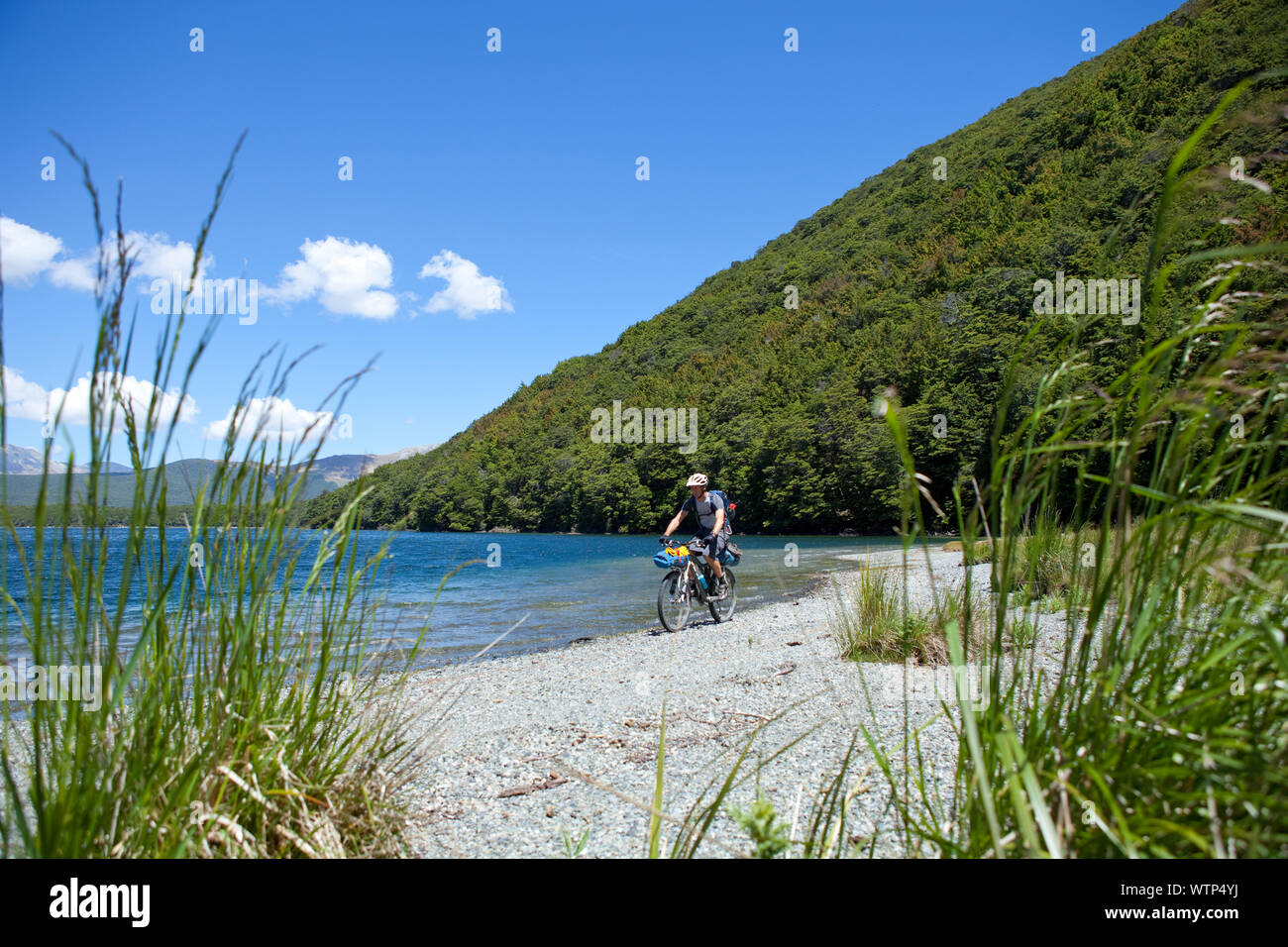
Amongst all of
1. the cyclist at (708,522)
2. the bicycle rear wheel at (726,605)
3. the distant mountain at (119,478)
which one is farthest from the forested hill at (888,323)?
the distant mountain at (119,478)

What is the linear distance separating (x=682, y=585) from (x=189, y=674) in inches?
326

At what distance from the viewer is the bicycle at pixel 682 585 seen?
9641 millimetres

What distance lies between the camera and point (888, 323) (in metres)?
61.1

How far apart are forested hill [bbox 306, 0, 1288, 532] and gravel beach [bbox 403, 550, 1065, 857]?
2294 centimetres

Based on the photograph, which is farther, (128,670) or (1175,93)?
(1175,93)

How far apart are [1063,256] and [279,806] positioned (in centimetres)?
5427

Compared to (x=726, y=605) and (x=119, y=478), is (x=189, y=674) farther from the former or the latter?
(x=726, y=605)

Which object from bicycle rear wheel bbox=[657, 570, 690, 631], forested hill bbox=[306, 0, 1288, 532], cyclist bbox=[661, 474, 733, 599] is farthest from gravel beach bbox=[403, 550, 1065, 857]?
forested hill bbox=[306, 0, 1288, 532]

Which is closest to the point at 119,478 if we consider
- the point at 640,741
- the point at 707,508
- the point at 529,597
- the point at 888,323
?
the point at 640,741

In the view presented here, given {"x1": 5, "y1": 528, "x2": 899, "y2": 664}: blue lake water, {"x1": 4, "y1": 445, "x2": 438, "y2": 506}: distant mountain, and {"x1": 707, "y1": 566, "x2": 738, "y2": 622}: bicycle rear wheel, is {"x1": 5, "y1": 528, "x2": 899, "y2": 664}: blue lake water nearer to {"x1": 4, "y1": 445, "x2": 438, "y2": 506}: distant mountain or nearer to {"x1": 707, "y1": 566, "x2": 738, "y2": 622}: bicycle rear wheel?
{"x1": 4, "y1": 445, "x2": 438, "y2": 506}: distant mountain

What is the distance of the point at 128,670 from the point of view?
4.14ft

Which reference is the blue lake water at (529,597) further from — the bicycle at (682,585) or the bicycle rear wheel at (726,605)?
the bicycle at (682,585)
